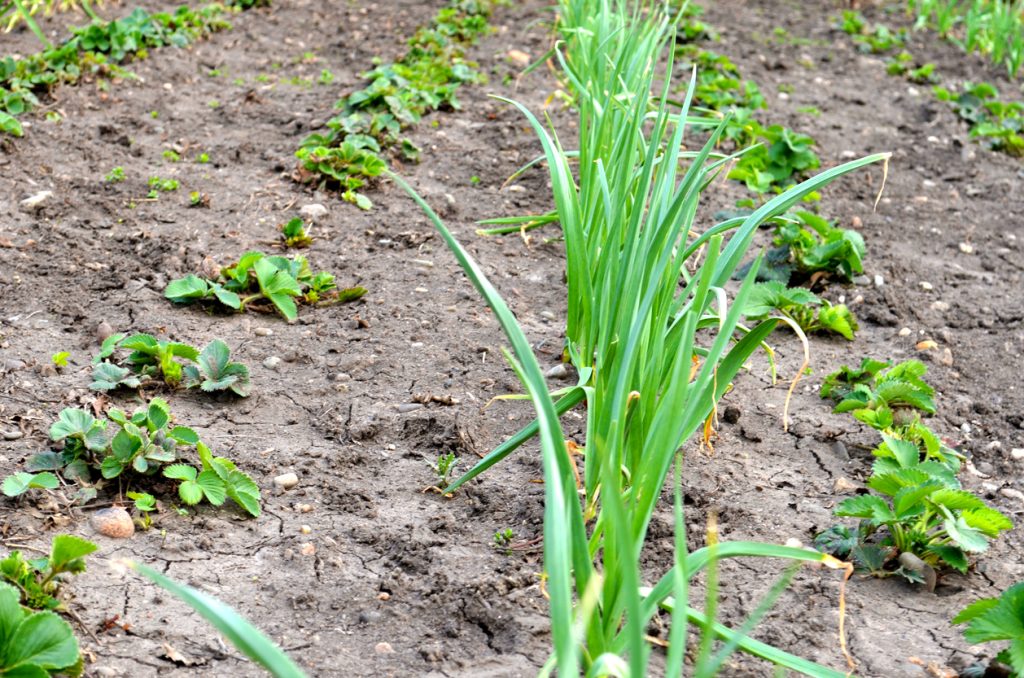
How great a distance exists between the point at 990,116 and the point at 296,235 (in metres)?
2.85

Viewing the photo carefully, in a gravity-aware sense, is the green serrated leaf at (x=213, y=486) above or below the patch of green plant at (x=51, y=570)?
below

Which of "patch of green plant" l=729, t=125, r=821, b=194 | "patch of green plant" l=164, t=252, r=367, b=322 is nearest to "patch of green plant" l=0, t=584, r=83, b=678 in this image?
"patch of green plant" l=164, t=252, r=367, b=322

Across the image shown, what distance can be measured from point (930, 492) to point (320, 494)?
1022 mm

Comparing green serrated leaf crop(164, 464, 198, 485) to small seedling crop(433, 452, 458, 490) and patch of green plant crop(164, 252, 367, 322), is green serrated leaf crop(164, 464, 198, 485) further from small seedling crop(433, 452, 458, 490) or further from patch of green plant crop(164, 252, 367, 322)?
patch of green plant crop(164, 252, 367, 322)

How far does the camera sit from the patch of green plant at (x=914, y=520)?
5.41 feet

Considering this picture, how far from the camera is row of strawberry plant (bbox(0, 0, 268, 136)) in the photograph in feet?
11.1

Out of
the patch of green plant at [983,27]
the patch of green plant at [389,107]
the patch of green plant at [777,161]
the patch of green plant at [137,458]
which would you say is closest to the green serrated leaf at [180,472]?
the patch of green plant at [137,458]

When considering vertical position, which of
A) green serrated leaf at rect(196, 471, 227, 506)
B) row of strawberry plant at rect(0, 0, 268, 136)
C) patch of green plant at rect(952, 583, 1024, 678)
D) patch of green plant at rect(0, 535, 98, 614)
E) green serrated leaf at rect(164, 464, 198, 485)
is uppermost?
row of strawberry plant at rect(0, 0, 268, 136)

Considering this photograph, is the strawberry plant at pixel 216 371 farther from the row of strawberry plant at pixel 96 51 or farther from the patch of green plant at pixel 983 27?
the patch of green plant at pixel 983 27

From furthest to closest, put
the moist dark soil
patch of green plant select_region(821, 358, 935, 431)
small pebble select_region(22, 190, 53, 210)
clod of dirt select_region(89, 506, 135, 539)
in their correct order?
small pebble select_region(22, 190, 53, 210), patch of green plant select_region(821, 358, 935, 431), clod of dirt select_region(89, 506, 135, 539), the moist dark soil

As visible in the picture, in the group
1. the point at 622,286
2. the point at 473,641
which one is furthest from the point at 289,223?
the point at 473,641

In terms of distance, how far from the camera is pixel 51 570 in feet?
4.86

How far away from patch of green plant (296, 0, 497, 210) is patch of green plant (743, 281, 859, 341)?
115cm

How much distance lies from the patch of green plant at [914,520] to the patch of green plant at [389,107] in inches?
68.2
